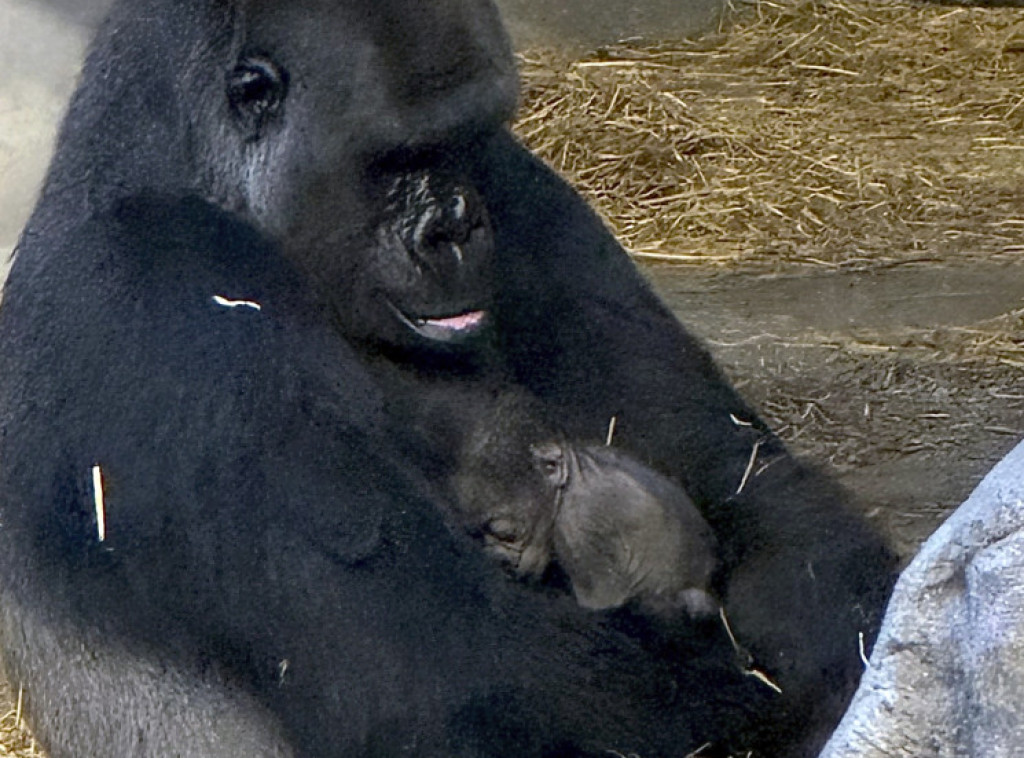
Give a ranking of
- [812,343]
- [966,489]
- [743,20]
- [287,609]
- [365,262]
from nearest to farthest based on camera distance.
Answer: [287,609] → [365,262] → [966,489] → [812,343] → [743,20]

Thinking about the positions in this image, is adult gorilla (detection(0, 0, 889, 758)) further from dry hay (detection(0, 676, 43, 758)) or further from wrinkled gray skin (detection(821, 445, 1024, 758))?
wrinkled gray skin (detection(821, 445, 1024, 758))

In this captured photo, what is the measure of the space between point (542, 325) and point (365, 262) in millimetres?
447

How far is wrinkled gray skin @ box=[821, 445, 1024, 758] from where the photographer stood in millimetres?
1522

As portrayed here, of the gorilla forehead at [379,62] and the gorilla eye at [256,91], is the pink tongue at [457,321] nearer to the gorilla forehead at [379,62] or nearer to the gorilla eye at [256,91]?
the gorilla forehead at [379,62]

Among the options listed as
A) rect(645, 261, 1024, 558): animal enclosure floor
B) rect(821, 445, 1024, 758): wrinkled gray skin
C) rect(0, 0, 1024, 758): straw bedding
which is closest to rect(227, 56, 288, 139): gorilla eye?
A: rect(821, 445, 1024, 758): wrinkled gray skin

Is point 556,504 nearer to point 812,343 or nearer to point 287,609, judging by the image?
point 287,609

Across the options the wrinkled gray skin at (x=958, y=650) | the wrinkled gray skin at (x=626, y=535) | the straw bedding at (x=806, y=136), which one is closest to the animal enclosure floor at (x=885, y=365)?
the straw bedding at (x=806, y=136)

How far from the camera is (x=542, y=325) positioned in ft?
9.34

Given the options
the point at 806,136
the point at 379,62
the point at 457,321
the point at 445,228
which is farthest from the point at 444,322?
the point at 806,136

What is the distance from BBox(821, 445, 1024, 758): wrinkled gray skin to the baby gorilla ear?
3.87 ft

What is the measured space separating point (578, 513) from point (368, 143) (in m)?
0.78

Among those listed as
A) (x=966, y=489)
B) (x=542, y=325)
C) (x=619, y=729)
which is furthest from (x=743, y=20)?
(x=619, y=729)

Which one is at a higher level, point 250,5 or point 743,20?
point 250,5

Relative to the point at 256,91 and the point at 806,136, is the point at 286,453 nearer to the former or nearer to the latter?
the point at 256,91
